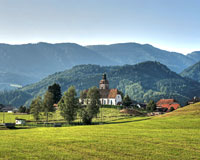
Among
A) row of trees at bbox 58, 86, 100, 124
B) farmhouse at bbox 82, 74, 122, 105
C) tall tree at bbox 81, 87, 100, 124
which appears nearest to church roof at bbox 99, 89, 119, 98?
farmhouse at bbox 82, 74, 122, 105

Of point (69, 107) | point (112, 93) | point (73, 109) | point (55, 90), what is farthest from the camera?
point (112, 93)

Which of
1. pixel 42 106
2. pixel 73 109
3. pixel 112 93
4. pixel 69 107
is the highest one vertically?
pixel 112 93

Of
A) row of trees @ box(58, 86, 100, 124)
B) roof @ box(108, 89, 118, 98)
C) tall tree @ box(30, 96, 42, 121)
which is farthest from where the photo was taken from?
roof @ box(108, 89, 118, 98)

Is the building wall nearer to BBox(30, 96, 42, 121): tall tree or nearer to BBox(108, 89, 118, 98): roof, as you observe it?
BBox(108, 89, 118, 98): roof

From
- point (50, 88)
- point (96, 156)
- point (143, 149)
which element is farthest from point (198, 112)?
point (50, 88)

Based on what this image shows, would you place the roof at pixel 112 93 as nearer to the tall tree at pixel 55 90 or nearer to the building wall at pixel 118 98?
the building wall at pixel 118 98

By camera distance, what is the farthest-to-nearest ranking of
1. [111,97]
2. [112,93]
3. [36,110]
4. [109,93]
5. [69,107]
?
1. [109,93]
2. [112,93]
3. [111,97]
4. [36,110]
5. [69,107]

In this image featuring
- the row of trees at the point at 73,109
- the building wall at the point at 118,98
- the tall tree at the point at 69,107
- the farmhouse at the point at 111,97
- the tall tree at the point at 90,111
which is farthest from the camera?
the building wall at the point at 118,98

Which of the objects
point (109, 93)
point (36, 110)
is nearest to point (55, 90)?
point (109, 93)

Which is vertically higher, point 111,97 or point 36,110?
point 111,97

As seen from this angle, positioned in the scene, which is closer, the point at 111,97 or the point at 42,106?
the point at 42,106

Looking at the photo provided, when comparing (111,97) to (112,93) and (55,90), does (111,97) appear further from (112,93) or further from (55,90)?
(55,90)

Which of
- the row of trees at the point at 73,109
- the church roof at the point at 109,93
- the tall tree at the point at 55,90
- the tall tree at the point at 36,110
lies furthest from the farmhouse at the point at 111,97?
the row of trees at the point at 73,109

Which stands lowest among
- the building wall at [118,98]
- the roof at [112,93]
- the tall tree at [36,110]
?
the tall tree at [36,110]
